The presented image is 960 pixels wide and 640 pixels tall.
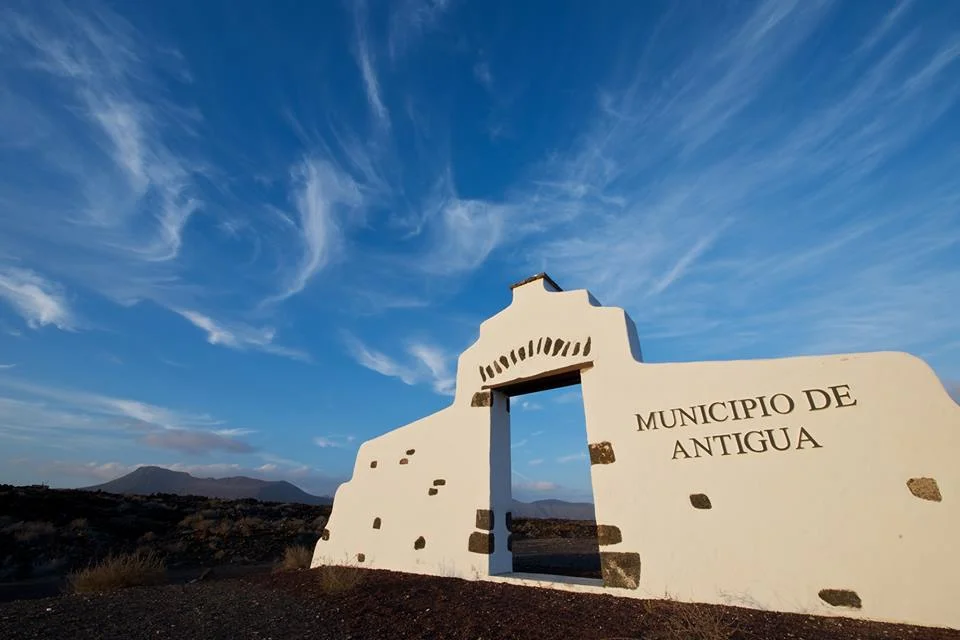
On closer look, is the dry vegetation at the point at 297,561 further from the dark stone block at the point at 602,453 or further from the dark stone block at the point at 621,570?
the dark stone block at the point at 602,453

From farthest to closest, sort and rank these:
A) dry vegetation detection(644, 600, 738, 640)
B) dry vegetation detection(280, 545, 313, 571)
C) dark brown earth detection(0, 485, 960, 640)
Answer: dry vegetation detection(280, 545, 313, 571), dark brown earth detection(0, 485, 960, 640), dry vegetation detection(644, 600, 738, 640)

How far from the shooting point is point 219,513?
853 inches

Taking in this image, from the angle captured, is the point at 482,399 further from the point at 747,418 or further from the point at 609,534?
the point at 747,418

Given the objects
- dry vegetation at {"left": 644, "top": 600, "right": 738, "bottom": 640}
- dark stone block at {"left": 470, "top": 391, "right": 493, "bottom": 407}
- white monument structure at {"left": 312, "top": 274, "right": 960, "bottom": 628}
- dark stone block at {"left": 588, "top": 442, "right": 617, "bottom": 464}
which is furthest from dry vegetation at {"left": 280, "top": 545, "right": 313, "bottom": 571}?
dry vegetation at {"left": 644, "top": 600, "right": 738, "bottom": 640}

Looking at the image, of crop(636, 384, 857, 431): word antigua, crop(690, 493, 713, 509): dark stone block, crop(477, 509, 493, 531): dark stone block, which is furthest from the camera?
crop(477, 509, 493, 531): dark stone block

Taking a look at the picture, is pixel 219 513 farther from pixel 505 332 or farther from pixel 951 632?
pixel 951 632

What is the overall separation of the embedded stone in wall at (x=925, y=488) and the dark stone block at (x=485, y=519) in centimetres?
508

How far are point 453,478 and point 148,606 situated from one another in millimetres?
4625

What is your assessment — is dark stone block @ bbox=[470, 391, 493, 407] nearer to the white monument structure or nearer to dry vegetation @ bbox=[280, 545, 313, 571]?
the white monument structure

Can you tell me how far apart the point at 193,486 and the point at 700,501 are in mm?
106907

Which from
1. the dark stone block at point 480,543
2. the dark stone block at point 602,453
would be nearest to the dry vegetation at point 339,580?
the dark stone block at point 480,543

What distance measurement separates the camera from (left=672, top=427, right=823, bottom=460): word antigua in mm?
4719

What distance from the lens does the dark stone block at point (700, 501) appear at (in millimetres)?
5074

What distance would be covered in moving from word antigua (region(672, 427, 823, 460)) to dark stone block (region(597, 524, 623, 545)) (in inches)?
49.0
